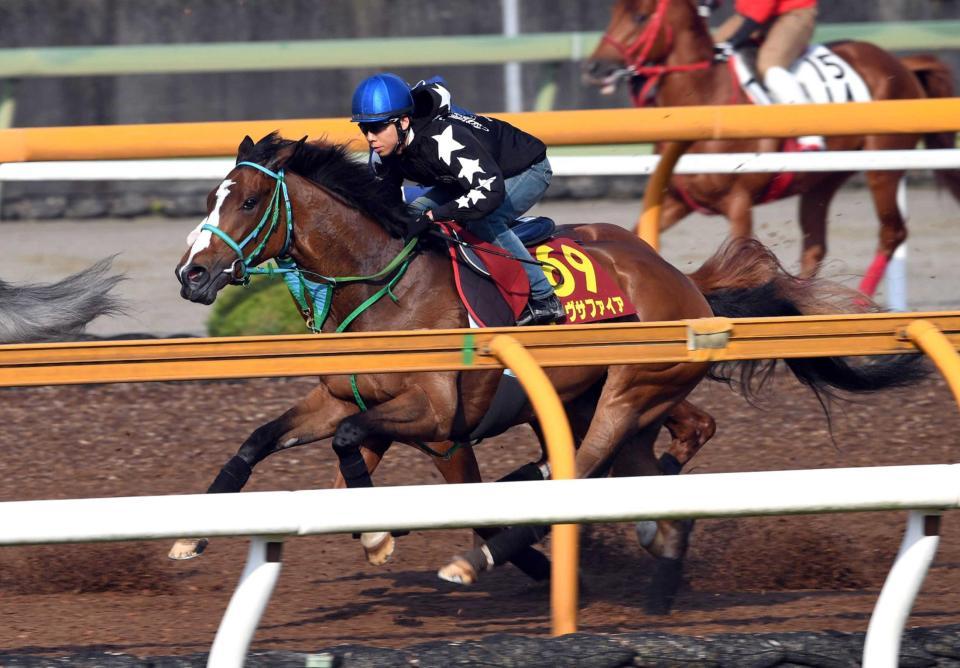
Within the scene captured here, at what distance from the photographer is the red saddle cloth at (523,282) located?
14.1ft

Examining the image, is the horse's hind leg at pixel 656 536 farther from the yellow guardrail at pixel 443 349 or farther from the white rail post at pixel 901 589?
the white rail post at pixel 901 589

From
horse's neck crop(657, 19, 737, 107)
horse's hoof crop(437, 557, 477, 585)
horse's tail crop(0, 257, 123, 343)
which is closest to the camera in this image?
horse's hoof crop(437, 557, 477, 585)

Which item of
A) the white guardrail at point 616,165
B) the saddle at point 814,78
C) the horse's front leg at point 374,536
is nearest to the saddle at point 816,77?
the saddle at point 814,78

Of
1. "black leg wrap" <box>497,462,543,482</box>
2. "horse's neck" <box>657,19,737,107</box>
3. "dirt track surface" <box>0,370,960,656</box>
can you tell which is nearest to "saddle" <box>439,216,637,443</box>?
"black leg wrap" <box>497,462,543,482</box>

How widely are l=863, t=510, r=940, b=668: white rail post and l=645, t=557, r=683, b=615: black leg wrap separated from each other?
4.83 ft

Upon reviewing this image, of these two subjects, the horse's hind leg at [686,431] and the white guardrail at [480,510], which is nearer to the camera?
the white guardrail at [480,510]

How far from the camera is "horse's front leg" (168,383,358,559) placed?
13.4 feet

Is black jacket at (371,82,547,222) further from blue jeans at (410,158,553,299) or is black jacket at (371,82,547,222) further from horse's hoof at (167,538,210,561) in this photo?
horse's hoof at (167,538,210,561)

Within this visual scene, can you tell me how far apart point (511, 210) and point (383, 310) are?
0.51 meters

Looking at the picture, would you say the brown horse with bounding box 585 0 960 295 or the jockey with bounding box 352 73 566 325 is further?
the brown horse with bounding box 585 0 960 295

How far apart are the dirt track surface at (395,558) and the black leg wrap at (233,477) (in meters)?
0.32

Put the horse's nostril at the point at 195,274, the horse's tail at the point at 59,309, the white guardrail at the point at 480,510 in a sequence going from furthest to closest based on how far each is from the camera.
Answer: the horse's tail at the point at 59,309 → the horse's nostril at the point at 195,274 → the white guardrail at the point at 480,510

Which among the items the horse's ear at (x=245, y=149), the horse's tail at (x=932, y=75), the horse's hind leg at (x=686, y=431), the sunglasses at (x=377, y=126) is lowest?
the horse's hind leg at (x=686, y=431)

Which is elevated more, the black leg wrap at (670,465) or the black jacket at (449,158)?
the black jacket at (449,158)
